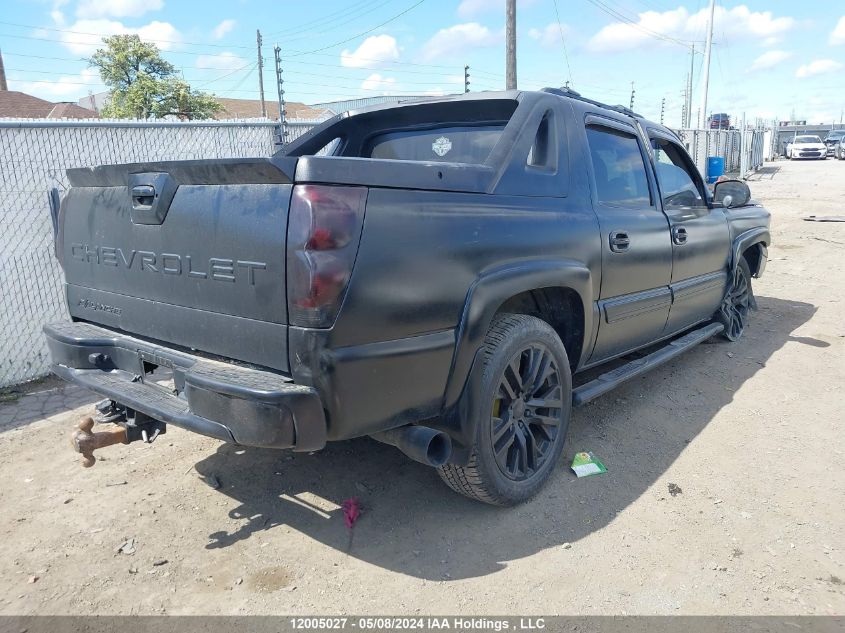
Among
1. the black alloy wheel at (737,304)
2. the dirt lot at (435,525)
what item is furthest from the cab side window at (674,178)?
the dirt lot at (435,525)

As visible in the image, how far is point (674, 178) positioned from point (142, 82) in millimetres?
38106

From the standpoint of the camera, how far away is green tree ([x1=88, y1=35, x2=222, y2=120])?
117ft

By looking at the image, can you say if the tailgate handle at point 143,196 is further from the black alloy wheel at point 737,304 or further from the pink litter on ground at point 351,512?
the black alloy wheel at point 737,304

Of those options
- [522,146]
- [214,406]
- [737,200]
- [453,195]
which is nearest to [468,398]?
[453,195]

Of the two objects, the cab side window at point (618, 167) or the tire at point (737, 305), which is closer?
the cab side window at point (618, 167)

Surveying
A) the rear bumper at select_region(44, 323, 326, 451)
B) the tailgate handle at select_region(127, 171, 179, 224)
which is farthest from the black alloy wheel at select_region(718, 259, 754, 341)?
the tailgate handle at select_region(127, 171, 179, 224)

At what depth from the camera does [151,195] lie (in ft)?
8.78

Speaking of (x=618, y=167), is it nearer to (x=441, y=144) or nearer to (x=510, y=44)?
(x=441, y=144)

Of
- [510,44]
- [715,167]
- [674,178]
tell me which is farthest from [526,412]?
[510,44]

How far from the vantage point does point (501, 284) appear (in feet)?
9.12

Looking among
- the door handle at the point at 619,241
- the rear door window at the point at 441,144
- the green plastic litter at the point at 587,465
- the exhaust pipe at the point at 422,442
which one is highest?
the rear door window at the point at 441,144

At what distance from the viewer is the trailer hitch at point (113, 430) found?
2.85 m

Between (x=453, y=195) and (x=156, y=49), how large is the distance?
136ft

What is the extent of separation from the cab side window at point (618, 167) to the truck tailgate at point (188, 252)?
216 cm
